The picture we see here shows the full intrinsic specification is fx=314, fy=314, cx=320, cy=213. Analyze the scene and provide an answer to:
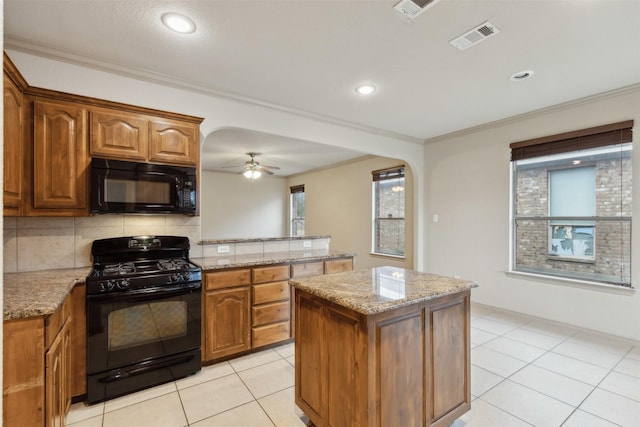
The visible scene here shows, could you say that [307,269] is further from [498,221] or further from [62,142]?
[498,221]

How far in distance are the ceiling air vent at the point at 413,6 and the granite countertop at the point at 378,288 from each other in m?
1.75

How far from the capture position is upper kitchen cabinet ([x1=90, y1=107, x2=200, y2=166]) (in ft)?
8.28

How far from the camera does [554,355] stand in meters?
3.02

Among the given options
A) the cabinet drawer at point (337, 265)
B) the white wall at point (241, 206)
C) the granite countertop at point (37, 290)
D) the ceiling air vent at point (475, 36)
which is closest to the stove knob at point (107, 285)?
the granite countertop at point (37, 290)

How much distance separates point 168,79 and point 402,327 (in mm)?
2876

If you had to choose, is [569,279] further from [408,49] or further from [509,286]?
[408,49]

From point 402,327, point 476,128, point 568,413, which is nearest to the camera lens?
point 402,327

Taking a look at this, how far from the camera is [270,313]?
316cm

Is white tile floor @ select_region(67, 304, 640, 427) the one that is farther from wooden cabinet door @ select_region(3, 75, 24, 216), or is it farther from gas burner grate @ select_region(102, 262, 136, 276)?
wooden cabinet door @ select_region(3, 75, 24, 216)

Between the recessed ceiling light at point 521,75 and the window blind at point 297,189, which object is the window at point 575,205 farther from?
the window blind at point 297,189

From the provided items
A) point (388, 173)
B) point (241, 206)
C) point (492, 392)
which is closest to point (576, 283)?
point (492, 392)

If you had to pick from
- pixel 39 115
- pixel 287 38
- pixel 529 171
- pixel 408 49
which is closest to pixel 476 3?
pixel 408 49

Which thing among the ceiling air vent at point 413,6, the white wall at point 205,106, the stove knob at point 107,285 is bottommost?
the stove knob at point 107,285

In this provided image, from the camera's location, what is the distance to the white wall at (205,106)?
2484mm
